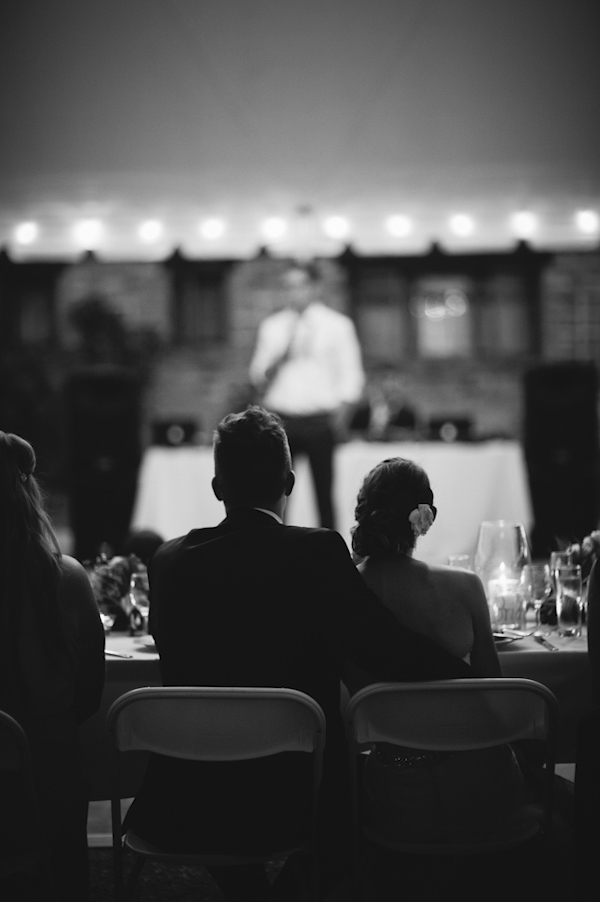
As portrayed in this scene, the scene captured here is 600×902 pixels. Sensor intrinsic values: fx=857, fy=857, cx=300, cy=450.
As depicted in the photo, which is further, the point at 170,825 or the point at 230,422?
the point at 230,422

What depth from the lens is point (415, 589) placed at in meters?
1.60

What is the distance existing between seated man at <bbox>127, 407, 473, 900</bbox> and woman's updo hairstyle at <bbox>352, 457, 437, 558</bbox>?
0.16m

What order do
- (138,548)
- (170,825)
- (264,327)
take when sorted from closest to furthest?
1. (170,825)
2. (138,548)
3. (264,327)

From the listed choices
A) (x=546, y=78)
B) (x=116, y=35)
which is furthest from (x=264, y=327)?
(x=546, y=78)

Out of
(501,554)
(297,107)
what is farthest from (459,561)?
(297,107)

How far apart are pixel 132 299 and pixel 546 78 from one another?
4.98 m

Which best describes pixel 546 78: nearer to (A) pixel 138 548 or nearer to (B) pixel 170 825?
(A) pixel 138 548

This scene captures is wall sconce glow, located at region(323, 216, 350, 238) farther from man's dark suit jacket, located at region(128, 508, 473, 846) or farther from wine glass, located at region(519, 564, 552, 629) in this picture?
man's dark suit jacket, located at region(128, 508, 473, 846)

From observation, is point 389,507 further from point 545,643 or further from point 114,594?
point 114,594

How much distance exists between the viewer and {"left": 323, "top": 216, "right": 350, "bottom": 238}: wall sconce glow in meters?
8.58

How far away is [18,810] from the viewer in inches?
58.7

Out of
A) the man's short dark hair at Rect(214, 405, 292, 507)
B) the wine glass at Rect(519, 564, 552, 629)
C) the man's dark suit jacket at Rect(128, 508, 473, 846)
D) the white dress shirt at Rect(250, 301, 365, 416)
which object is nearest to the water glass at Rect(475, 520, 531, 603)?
the wine glass at Rect(519, 564, 552, 629)

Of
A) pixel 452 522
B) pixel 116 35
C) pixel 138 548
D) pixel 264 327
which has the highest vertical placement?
pixel 116 35

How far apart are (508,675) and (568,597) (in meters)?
0.32
